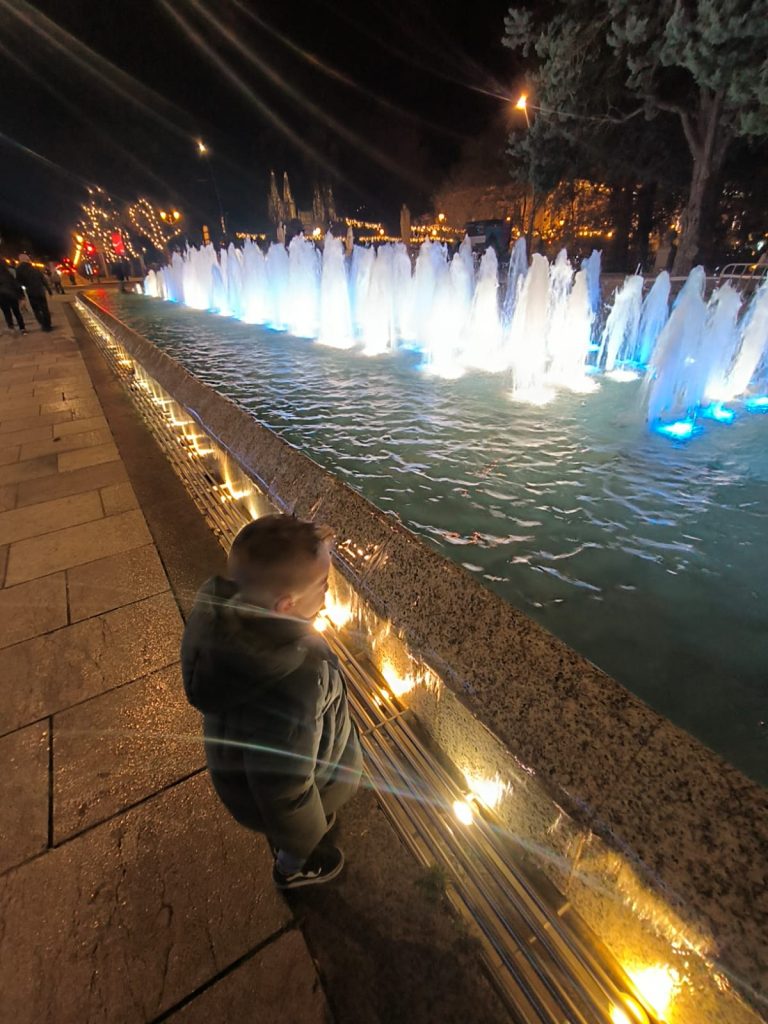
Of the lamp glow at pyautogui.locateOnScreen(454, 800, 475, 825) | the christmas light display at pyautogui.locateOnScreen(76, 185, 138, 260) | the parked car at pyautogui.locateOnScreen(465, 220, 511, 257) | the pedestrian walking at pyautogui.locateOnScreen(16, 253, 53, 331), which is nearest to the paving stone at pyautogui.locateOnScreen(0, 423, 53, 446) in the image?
the lamp glow at pyautogui.locateOnScreen(454, 800, 475, 825)

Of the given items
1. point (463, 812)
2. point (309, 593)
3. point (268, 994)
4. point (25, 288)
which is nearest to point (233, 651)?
point (309, 593)

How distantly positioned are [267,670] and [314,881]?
1074mm

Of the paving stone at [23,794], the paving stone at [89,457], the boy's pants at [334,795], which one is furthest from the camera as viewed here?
the paving stone at [89,457]

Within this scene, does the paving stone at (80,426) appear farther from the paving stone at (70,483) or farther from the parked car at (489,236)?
the parked car at (489,236)

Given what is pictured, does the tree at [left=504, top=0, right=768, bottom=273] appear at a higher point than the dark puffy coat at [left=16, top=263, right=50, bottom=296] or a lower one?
higher

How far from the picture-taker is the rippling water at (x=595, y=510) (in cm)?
300

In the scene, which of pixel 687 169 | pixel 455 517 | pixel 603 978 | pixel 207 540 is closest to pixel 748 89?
pixel 687 169

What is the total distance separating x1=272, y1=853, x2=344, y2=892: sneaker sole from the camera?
181cm

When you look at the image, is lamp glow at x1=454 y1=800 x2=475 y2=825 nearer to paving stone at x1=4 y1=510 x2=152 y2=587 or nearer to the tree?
paving stone at x1=4 y1=510 x2=152 y2=587

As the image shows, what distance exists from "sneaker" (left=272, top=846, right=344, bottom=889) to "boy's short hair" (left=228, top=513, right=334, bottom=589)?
4.00 feet

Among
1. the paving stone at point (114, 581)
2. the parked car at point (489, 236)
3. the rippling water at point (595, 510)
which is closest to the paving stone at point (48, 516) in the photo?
the paving stone at point (114, 581)

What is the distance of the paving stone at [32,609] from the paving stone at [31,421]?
4.86 metres

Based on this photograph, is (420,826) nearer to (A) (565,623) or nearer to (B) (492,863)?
(B) (492,863)

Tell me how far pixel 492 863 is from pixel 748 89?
2236 cm
